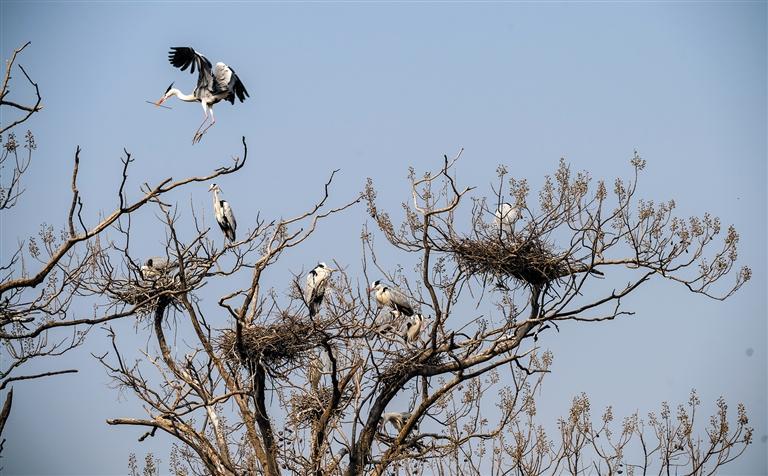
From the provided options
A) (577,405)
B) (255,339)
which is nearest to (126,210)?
(255,339)

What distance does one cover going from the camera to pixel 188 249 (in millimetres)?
10383

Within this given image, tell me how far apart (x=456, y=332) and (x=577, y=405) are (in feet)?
5.61

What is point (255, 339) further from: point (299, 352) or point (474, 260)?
point (474, 260)

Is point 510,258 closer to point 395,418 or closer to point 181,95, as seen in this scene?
point 395,418

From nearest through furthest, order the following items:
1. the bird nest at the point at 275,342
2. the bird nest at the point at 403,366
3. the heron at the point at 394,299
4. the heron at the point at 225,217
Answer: the bird nest at the point at 403,366
the bird nest at the point at 275,342
the heron at the point at 394,299
the heron at the point at 225,217

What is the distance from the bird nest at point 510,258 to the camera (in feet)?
34.4

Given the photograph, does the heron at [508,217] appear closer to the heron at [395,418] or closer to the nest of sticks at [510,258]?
the nest of sticks at [510,258]

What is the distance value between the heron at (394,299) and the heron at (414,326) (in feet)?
0.57

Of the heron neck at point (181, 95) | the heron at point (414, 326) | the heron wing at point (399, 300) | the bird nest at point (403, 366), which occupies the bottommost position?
the bird nest at point (403, 366)

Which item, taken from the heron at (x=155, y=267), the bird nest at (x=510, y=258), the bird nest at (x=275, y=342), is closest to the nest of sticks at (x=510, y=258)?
the bird nest at (x=510, y=258)

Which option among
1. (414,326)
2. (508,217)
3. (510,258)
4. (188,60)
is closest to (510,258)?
(510,258)

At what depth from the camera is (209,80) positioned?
12961mm

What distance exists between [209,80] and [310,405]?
13.5 ft

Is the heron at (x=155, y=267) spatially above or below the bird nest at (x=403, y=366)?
above
